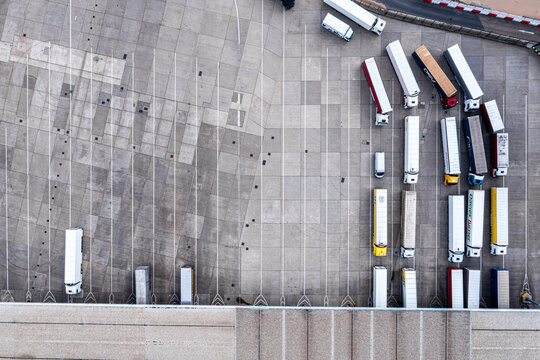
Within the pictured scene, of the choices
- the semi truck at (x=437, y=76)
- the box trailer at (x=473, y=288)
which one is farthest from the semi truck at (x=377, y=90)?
the box trailer at (x=473, y=288)

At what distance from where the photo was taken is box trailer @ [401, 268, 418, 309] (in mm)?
20484

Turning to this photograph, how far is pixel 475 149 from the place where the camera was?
787 inches

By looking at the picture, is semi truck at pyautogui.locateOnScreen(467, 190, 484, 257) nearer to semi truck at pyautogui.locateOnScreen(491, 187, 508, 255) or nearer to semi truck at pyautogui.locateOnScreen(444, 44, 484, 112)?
semi truck at pyautogui.locateOnScreen(491, 187, 508, 255)

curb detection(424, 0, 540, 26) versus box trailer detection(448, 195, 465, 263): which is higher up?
curb detection(424, 0, 540, 26)

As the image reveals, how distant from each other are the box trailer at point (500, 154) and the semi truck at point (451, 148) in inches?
108

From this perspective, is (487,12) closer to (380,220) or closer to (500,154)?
(500,154)

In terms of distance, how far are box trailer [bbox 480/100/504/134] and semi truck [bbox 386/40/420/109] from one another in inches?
203

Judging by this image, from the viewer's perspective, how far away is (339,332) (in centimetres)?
2005

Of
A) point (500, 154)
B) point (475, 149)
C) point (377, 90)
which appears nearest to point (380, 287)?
point (475, 149)

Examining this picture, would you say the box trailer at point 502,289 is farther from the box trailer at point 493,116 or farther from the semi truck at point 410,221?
the box trailer at point 493,116

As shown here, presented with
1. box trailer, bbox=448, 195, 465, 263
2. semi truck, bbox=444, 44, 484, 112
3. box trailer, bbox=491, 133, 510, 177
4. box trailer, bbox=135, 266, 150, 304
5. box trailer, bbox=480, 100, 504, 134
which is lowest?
box trailer, bbox=135, 266, 150, 304

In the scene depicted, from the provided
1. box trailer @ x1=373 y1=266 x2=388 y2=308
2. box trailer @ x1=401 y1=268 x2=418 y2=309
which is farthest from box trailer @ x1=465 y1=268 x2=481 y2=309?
box trailer @ x1=373 y1=266 x2=388 y2=308

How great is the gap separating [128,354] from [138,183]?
12456mm

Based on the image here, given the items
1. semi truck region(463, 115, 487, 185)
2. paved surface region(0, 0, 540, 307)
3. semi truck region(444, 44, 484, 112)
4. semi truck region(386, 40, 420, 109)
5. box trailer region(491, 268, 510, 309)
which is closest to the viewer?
semi truck region(463, 115, 487, 185)
